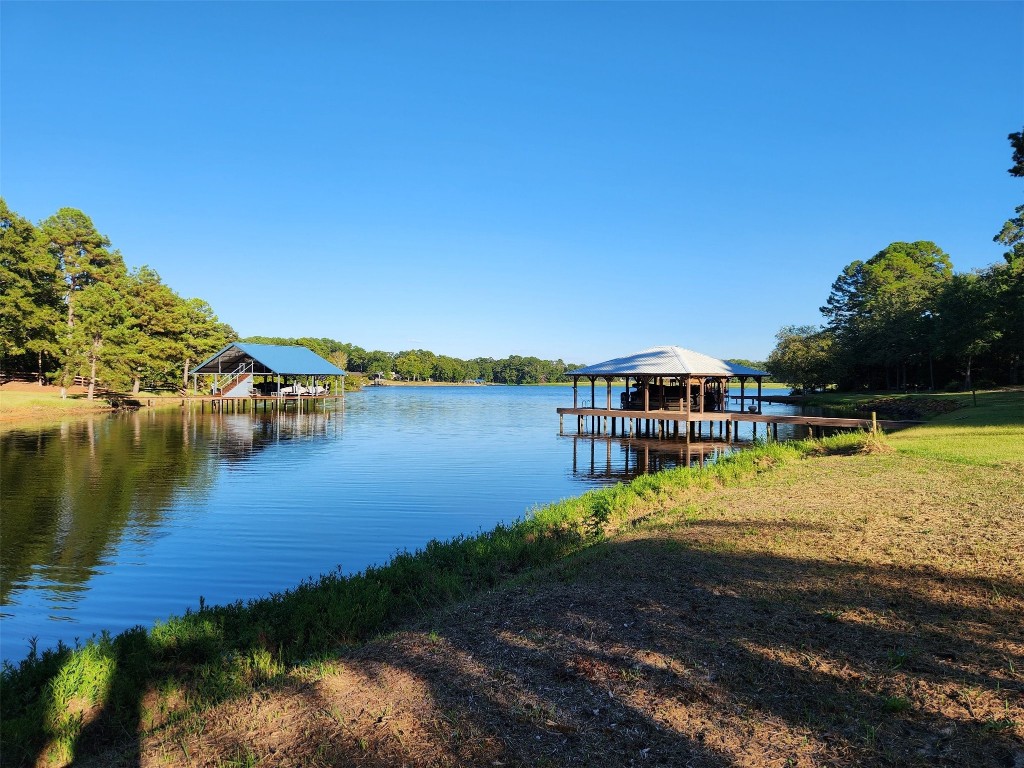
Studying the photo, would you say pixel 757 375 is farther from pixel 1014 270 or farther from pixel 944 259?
pixel 944 259

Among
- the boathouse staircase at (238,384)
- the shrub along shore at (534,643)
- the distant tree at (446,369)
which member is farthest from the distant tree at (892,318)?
the distant tree at (446,369)

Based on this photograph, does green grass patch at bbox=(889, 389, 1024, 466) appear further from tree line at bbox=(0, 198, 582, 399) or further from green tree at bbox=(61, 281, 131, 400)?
green tree at bbox=(61, 281, 131, 400)

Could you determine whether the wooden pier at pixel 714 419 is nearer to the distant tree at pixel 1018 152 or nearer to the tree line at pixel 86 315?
the tree line at pixel 86 315

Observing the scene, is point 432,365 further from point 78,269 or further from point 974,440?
point 974,440

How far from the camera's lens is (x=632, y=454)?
27516mm

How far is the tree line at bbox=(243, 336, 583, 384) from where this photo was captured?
5556 inches

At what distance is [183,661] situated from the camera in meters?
6.18

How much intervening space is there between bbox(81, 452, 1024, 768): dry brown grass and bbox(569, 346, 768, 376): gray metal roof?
25.9m

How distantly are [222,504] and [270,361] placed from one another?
135 feet

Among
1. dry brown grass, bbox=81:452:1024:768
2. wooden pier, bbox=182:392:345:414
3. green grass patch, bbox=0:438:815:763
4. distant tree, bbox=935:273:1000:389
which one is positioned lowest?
green grass patch, bbox=0:438:815:763

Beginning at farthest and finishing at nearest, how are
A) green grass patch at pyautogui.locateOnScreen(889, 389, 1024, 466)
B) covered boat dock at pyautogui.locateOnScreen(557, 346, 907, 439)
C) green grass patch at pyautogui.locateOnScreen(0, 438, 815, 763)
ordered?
covered boat dock at pyautogui.locateOnScreen(557, 346, 907, 439) → green grass patch at pyautogui.locateOnScreen(889, 389, 1024, 466) → green grass patch at pyautogui.locateOnScreen(0, 438, 815, 763)

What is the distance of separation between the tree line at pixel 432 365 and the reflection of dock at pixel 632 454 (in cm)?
9698

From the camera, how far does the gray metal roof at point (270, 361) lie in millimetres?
53281

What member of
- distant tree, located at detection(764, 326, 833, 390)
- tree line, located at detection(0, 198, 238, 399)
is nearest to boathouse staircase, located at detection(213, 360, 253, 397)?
tree line, located at detection(0, 198, 238, 399)
